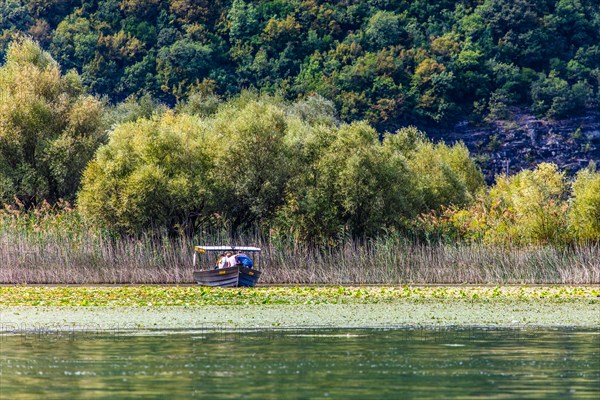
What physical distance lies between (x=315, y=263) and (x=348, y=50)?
9597 cm

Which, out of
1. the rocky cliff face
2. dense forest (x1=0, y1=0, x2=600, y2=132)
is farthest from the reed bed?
the rocky cliff face

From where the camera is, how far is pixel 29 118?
6656 centimetres

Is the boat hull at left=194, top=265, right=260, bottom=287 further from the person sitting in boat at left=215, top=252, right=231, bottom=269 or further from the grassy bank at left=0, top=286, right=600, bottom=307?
the grassy bank at left=0, top=286, right=600, bottom=307

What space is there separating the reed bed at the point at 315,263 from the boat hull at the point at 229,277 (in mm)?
2007

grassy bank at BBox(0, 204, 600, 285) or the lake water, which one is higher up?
grassy bank at BBox(0, 204, 600, 285)

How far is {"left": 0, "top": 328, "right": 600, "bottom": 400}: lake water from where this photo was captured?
1908 centimetres

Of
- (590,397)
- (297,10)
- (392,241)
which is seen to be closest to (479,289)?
(392,241)

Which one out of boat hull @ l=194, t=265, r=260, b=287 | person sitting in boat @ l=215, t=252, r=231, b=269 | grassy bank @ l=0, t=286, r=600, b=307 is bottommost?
grassy bank @ l=0, t=286, r=600, b=307

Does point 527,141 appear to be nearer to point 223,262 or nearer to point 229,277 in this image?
point 223,262

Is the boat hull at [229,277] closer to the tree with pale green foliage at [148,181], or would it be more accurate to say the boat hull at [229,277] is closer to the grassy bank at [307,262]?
the grassy bank at [307,262]

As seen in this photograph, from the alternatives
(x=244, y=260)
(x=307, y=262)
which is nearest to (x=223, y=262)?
(x=244, y=260)

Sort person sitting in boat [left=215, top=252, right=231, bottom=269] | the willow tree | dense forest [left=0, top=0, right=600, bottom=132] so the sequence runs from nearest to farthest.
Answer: person sitting in boat [left=215, top=252, right=231, bottom=269] < the willow tree < dense forest [left=0, top=0, right=600, bottom=132]

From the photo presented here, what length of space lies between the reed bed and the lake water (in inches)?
818

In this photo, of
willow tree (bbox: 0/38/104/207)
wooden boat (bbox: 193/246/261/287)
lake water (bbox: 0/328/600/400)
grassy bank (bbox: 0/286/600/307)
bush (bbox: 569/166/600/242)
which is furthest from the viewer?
willow tree (bbox: 0/38/104/207)
